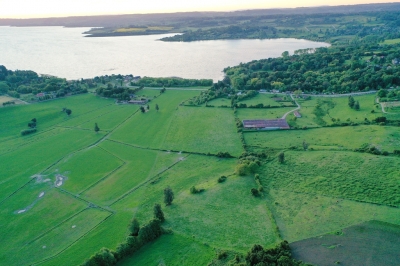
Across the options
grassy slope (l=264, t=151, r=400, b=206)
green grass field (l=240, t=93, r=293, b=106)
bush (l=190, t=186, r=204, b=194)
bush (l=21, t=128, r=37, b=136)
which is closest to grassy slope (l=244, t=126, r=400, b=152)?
grassy slope (l=264, t=151, r=400, b=206)

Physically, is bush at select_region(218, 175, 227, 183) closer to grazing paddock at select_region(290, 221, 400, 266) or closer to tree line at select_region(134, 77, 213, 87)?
grazing paddock at select_region(290, 221, 400, 266)

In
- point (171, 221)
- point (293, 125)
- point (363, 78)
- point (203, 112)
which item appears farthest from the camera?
point (363, 78)

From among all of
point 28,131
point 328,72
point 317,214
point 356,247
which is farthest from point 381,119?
point 28,131

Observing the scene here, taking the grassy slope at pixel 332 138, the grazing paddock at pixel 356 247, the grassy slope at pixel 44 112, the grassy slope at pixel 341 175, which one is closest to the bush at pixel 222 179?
the grassy slope at pixel 341 175

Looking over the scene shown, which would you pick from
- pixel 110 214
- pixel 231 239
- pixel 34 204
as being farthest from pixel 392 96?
pixel 34 204

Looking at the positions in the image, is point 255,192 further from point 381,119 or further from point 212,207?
point 381,119

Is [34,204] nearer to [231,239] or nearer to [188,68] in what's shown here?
[231,239]
